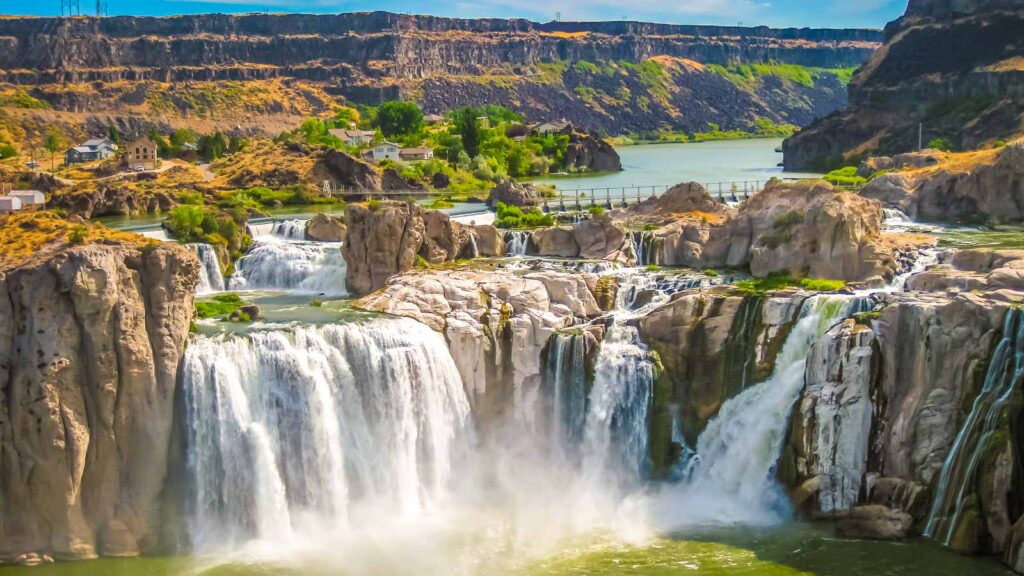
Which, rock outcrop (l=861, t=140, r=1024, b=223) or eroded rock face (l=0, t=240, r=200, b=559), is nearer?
eroded rock face (l=0, t=240, r=200, b=559)

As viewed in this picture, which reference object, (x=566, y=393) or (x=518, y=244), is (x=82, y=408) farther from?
(x=518, y=244)

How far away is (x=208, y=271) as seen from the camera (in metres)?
59.5

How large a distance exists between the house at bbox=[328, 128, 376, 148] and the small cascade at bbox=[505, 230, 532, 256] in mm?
78096

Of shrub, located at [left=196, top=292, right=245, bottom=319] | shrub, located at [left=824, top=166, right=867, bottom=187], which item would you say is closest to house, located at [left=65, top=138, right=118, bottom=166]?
shrub, located at [left=824, top=166, right=867, bottom=187]

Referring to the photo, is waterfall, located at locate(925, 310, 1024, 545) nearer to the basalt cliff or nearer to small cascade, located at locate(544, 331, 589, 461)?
small cascade, located at locate(544, 331, 589, 461)

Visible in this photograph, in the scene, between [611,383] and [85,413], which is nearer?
[85,413]

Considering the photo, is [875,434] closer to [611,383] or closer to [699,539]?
[699,539]

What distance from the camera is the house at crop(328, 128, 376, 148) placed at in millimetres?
138613

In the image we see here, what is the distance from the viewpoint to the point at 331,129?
149 metres

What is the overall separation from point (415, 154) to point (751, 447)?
87.6m

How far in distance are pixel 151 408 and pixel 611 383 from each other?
1685 cm

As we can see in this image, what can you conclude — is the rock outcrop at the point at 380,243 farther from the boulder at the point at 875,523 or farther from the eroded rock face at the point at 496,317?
the boulder at the point at 875,523

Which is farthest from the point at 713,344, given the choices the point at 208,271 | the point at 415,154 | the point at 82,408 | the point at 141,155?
the point at 415,154

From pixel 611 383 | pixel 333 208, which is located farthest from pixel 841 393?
pixel 333 208
